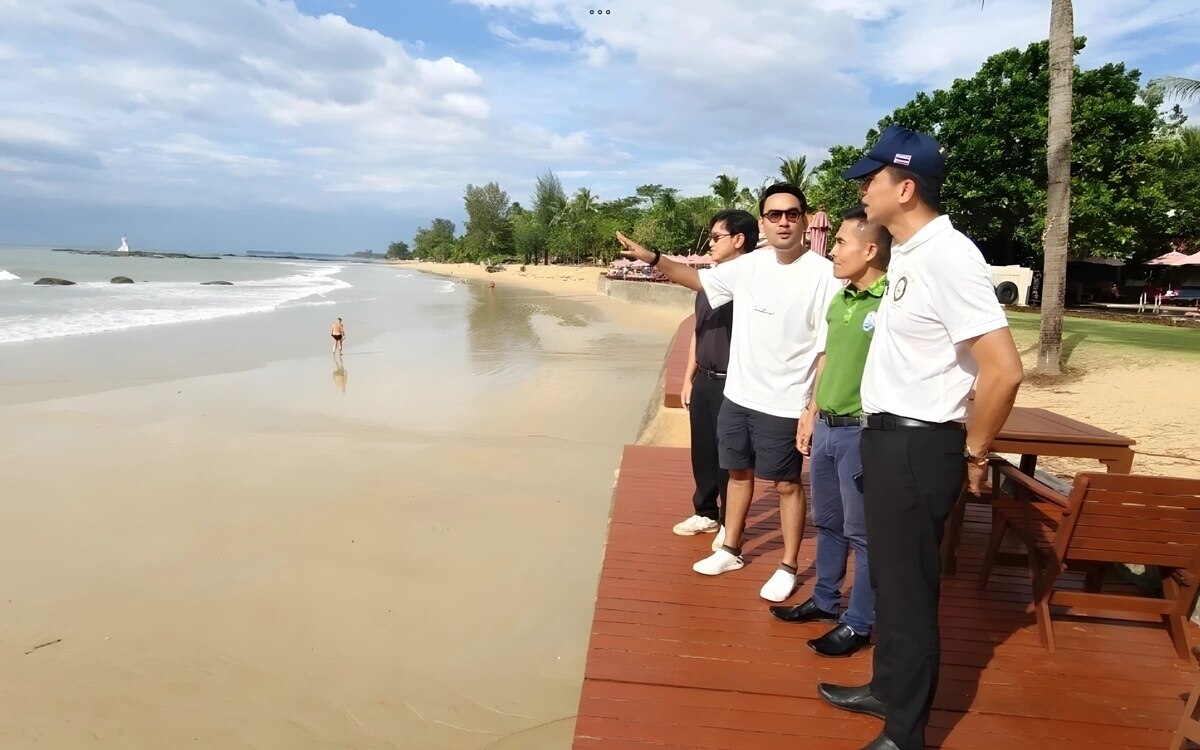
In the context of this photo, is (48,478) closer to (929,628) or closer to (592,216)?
(929,628)

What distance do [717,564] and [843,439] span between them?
3.42 ft

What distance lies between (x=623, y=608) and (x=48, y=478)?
6730 millimetres

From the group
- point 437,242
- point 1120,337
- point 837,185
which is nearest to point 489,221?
point 437,242

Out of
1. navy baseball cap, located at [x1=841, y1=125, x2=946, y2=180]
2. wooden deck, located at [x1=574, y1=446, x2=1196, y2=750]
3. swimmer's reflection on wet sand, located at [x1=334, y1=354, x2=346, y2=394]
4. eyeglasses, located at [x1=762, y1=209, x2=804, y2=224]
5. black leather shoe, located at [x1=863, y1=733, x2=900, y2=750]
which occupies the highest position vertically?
navy baseball cap, located at [x1=841, y1=125, x2=946, y2=180]

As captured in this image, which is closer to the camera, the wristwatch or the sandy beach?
the wristwatch

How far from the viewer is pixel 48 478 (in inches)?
264

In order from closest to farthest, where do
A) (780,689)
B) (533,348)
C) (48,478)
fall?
(780,689) < (48,478) < (533,348)

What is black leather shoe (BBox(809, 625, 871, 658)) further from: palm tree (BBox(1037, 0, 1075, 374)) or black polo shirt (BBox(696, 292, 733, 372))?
palm tree (BBox(1037, 0, 1075, 374))

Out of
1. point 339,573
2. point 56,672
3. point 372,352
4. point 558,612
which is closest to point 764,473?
point 558,612

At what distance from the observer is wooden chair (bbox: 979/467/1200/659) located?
2389 millimetres

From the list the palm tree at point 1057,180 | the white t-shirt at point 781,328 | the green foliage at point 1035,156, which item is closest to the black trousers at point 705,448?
the white t-shirt at point 781,328

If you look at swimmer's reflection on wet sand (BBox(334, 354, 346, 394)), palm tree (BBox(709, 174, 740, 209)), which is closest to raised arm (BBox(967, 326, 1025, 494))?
swimmer's reflection on wet sand (BBox(334, 354, 346, 394))

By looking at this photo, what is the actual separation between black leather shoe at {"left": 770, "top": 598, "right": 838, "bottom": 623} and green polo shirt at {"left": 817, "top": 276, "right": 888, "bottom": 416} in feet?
2.84

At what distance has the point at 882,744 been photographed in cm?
203
